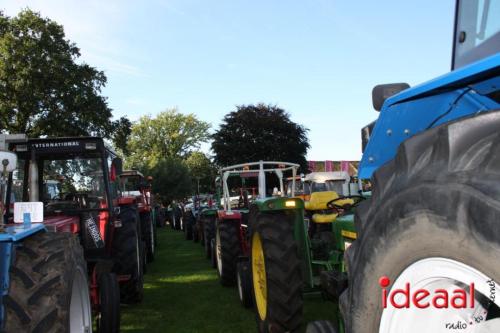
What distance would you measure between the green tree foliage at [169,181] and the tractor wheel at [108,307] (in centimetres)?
4210

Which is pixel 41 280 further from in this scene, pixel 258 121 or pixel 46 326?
pixel 258 121

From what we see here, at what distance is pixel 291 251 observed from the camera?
463 cm

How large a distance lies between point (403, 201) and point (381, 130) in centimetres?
63

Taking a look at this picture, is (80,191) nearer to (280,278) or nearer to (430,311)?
(280,278)

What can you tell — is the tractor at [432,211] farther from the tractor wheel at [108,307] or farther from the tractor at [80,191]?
the tractor at [80,191]

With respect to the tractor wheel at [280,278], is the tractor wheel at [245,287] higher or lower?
lower

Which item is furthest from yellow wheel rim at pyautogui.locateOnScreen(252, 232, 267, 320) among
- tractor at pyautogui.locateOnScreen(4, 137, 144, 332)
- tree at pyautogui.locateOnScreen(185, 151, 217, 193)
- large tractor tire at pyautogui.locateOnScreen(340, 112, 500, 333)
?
tree at pyautogui.locateOnScreen(185, 151, 217, 193)

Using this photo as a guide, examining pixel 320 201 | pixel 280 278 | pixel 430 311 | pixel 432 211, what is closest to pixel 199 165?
pixel 320 201

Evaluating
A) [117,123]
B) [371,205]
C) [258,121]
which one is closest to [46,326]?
[371,205]

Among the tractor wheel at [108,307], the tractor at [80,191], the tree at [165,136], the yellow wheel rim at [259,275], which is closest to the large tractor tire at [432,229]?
the yellow wheel rim at [259,275]

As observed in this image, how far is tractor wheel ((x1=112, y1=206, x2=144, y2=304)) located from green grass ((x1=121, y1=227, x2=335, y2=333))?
0.26 metres

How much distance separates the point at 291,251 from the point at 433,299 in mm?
3166

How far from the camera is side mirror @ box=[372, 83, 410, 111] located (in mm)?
1991

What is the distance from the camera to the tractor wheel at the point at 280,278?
176 inches
